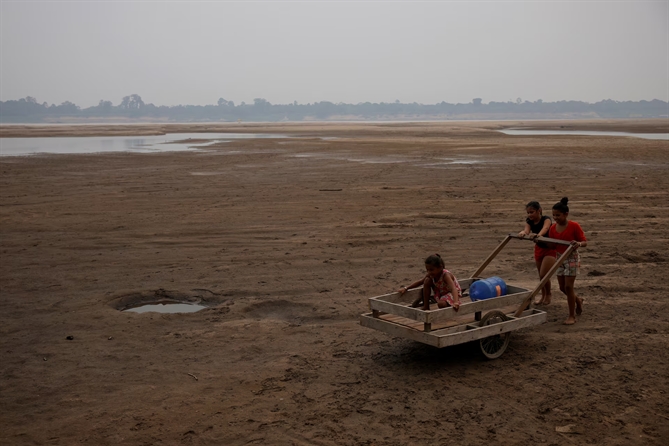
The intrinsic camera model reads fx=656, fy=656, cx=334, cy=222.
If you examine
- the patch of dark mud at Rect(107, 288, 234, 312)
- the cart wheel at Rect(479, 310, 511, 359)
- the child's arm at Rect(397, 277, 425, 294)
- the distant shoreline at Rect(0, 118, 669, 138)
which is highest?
the distant shoreline at Rect(0, 118, 669, 138)

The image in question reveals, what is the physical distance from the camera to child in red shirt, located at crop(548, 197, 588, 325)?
695cm

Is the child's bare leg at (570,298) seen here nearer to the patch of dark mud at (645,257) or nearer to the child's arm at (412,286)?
the child's arm at (412,286)

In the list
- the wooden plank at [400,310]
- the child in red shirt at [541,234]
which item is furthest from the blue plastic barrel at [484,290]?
the wooden plank at [400,310]

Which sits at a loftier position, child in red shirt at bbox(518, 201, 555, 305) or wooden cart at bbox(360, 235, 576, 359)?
child in red shirt at bbox(518, 201, 555, 305)

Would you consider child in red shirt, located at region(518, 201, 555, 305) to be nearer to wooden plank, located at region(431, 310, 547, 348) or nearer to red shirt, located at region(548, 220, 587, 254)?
red shirt, located at region(548, 220, 587, 254)

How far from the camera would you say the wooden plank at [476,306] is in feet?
18.9

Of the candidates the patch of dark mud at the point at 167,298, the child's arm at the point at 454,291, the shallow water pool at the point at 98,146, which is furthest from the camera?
the shallow water pool at the point at 98,146

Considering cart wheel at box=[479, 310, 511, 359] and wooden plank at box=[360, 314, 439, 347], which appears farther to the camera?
cart wheel at box=[479, 310, 511, 359]

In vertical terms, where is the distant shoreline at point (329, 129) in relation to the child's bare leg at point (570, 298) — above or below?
above

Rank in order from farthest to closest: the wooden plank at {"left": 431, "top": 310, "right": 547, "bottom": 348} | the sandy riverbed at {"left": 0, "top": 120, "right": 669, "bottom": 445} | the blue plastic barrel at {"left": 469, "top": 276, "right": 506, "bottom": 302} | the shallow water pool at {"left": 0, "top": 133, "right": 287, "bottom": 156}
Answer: the shallow water pool at {"left": 0, "top": 133, "right": 287, "bottom": 156} < the blue plastic barrel at {"left": 469, "top": 276, "right": 506, "bottom": 302} < the wooden plank at {"left": 431, "top": 310, "right": 547, "bottom": 348} < the sandy riverbed at {"left": 0, "top": 120, "right": 669, "bottom": 445}

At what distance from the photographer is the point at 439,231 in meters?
12.0

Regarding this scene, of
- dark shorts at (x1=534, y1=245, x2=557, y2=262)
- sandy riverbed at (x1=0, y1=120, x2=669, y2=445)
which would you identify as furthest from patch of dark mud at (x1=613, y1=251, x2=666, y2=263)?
dark shorts at (x1=534, y1=245, x2=557, y2=262)

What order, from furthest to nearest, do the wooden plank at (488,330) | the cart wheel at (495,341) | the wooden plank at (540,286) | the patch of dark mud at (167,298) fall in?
the patch of dark mud at (167,298) → the wooden plank at (540,286) → the cart wheel at (495,341) → the wooden plank at (488,330)

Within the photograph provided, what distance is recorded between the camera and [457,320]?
245 inches
